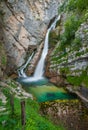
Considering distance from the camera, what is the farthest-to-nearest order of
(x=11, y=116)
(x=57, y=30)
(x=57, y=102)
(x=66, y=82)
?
(x=57, y=30), (x=66, y=82), (x=57, y=102), (x=11, y=116)

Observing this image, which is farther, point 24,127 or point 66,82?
point 66,82

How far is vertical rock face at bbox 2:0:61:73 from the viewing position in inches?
1471

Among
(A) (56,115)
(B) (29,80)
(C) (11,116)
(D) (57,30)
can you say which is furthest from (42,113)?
(D) (57,30)

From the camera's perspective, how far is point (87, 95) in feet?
87.7

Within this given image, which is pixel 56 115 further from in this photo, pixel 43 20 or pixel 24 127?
pixel 43 20

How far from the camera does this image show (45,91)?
29.7 m

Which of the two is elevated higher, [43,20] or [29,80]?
[43,20]

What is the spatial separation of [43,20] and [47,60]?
24.3ft

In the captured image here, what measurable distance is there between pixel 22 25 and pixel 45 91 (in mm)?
13270

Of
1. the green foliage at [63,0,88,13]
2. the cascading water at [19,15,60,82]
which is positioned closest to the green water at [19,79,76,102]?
the cascading water at [19,15,60,82]

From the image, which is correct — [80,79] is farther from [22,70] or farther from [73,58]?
[22,70]

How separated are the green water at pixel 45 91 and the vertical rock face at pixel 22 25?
221 inches

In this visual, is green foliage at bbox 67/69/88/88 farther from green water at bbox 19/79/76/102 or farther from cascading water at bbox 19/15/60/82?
cascading water at bbox 19/15/60/82

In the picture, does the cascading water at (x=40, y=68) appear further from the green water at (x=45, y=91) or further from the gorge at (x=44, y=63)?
the green water at (x=45, y=91)
